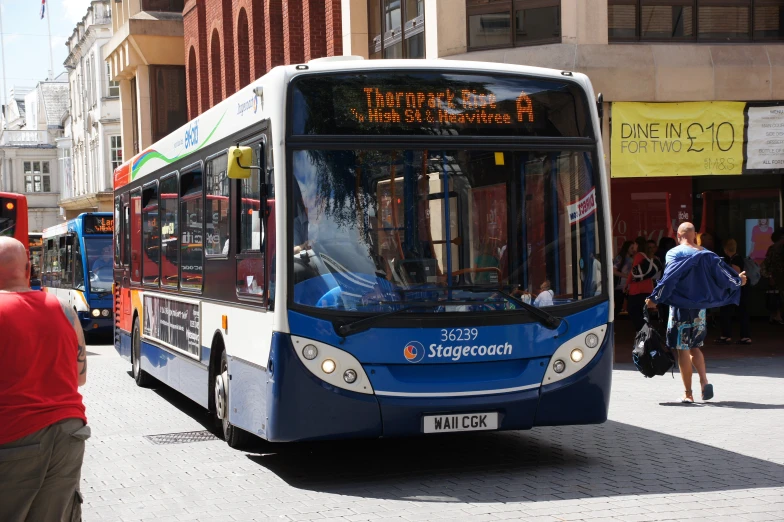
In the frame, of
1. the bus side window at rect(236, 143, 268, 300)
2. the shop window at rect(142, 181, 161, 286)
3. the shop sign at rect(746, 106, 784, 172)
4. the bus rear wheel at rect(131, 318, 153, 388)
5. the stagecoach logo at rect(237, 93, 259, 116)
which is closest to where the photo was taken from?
the bus side window at rect(236, 143, 268, 300)

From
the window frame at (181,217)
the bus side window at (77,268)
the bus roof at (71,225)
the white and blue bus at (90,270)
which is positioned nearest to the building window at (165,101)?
the bus roof at (71,225)

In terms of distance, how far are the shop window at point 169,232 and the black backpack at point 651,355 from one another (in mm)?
4637

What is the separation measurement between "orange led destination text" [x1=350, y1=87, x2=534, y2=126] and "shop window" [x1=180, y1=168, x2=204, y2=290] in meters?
2.98

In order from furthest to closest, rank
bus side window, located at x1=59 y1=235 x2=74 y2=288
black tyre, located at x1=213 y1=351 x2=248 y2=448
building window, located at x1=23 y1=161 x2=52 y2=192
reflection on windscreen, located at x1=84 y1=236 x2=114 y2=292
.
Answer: building window, located at x1=23 y1=161 x2=52 y2=192
bus side window, located at x1=59 y1=235 x2=74 y2=288
reflection on windscreen, located at x1=84 y1=236 x2=114 y2=292
black tyre, located at x1=213 y1=351 x2=248 y2=448

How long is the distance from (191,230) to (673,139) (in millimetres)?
8770

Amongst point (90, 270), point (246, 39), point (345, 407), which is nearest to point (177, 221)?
point (345, 407)

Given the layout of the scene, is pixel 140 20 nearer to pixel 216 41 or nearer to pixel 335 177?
pixel 216 41

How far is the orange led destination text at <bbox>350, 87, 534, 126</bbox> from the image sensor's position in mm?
8383

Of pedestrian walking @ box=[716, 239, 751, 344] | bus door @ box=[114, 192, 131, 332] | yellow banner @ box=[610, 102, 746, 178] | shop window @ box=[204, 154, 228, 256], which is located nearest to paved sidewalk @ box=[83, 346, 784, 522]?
shop window @ box=[204, 154, 228, 256]

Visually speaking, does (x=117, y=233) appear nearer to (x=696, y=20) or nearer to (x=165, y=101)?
(x=696, y=20)

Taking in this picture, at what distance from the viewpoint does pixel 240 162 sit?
27.9ft

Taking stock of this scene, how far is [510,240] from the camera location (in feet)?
27.8

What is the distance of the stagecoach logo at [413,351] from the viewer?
812 centimetres

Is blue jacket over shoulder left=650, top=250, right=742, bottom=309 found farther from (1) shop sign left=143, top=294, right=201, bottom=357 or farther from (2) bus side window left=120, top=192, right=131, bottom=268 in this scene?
(2) bus side window left=120, top=192, right=131, bottom=268
